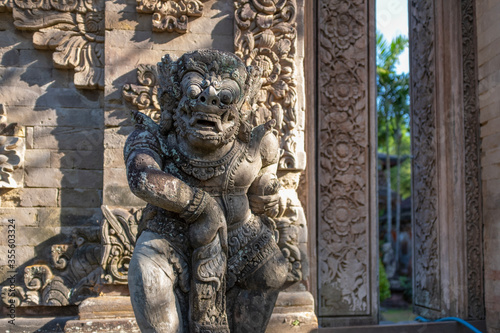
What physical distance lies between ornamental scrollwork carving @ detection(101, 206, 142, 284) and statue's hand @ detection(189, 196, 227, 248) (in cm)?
169

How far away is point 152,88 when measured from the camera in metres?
4.50

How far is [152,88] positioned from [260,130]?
1.76 meters

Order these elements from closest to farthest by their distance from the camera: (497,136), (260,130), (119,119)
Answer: (260,130) → (119,119) → (497,136)

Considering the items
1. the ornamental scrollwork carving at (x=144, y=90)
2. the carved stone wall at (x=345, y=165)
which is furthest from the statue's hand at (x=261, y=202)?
the carved stone wall at (x=345, y=165)

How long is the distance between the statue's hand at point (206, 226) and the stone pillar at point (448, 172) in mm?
3779

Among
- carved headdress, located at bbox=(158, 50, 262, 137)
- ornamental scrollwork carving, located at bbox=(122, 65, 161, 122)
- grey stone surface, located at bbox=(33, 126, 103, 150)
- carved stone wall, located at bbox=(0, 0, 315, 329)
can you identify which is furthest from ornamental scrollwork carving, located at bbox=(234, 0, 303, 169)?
grey stone surface, located at bbox=(33, 126, 103, 150)

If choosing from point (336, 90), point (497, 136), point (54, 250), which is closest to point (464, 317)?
point (497, 136)

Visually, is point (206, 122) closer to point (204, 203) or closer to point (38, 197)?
point (204, 203)

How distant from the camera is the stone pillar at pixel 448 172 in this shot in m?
5.57

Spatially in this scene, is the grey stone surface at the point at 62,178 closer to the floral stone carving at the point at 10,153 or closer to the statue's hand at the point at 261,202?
the floral stone carving at the point at 10,153

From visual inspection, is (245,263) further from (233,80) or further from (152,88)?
(152,88)

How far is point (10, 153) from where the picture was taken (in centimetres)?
459

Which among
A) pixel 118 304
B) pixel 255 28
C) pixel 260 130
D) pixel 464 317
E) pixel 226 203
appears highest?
pixel 255 28

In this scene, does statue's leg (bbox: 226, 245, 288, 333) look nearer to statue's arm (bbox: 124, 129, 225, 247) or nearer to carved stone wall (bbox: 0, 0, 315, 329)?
statue's arm (bbox: 124, 129, 225, 247)
